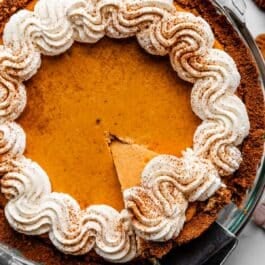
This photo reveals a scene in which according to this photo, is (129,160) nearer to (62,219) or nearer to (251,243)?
(62,219)

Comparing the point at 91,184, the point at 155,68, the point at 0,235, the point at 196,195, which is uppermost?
the point at 155,68

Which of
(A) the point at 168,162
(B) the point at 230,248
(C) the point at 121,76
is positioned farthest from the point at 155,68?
(B) the point at 230,248

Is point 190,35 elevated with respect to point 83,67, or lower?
elevated

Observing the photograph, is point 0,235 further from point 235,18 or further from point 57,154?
point 235,18

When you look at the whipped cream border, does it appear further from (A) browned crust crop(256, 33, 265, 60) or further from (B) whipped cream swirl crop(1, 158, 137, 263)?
(A) browned crust crop(256, 33, 265, 60)

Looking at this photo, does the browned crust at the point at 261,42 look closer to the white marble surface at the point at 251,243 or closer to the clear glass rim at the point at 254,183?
the white marble surface at the point at 251,243

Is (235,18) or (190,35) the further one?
(235,18)
